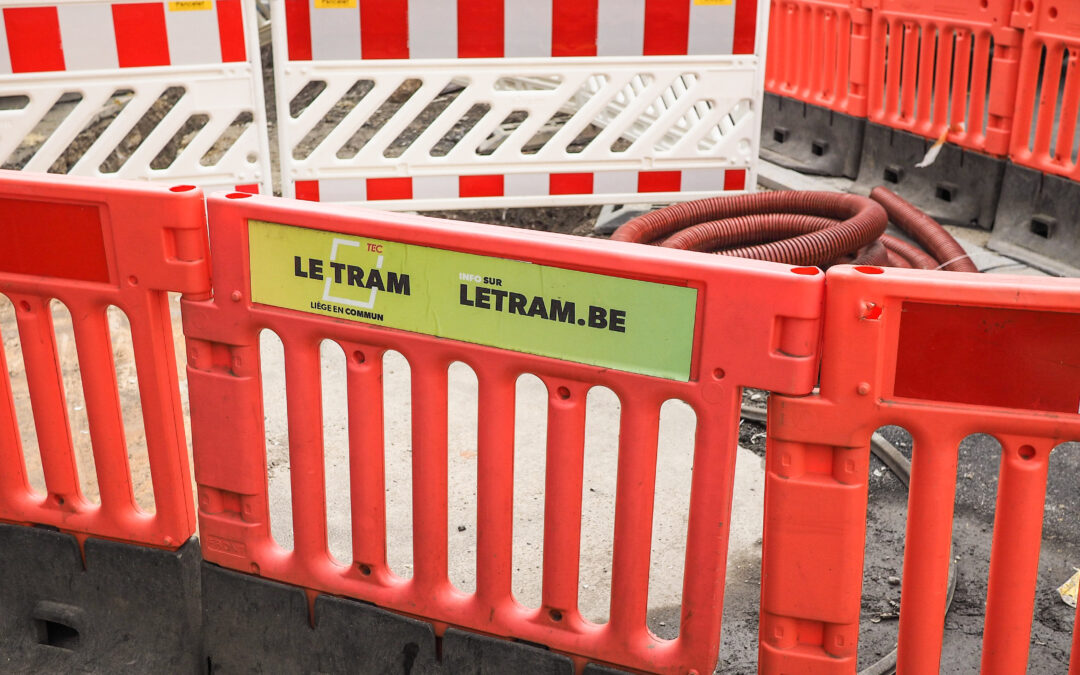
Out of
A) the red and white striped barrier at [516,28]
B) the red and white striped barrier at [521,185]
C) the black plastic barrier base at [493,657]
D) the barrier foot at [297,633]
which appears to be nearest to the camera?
the black plastic barrier base at [493,657]

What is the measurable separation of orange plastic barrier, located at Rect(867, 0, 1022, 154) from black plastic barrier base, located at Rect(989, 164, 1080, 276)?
288 mm

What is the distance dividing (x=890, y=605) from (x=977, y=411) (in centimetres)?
128

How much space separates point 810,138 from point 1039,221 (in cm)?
251

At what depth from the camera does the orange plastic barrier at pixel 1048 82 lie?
5625 millimetres

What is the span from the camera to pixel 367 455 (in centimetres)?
229

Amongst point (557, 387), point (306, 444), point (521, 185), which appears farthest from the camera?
point (521, 185)

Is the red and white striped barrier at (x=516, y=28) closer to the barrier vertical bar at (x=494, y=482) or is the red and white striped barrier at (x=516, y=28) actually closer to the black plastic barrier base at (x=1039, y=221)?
the black plastic barrier base at (x=1039, y=221)

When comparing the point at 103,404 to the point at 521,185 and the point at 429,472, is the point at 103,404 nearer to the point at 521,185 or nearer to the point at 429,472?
the point at 429,472

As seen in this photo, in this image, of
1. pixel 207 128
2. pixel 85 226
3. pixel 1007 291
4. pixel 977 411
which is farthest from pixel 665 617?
pixel 207 128

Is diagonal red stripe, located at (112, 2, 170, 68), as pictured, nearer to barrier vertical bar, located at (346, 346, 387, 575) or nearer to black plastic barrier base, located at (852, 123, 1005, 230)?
barrier vertical bar, located at (346, 346, 387, 575)

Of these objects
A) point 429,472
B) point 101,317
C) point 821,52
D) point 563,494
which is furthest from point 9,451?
point 821,52

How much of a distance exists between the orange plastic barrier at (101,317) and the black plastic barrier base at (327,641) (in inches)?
8.2

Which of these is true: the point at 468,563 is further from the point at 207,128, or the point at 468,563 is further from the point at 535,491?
the point at 207,128

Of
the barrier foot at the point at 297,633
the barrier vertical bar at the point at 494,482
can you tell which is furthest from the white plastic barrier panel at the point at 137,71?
the barrier vertical bar at the point at 494,482
